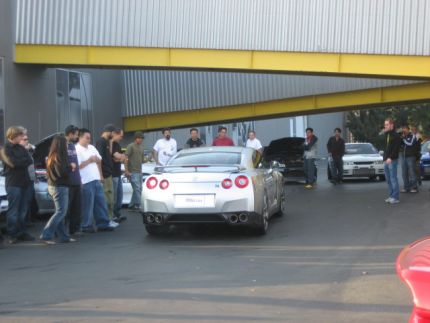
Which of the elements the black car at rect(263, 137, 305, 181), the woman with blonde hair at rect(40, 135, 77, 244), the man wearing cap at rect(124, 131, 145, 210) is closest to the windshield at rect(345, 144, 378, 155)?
the black car at rect(263, 137, 305, 181)

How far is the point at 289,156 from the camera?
2117 cm

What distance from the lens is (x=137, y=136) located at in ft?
45.1

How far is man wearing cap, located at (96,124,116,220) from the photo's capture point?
1122 cm

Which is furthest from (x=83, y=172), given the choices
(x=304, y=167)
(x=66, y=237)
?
(x=304, y=167)

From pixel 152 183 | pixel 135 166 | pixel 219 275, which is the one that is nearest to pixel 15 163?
pixel 152 183

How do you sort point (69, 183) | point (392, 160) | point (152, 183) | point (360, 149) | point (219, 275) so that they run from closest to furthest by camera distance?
point (219, 275) < point (152, 183) < point (69, 183) < point (392, 160) < point (360, 149)

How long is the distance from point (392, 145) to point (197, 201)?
645cm

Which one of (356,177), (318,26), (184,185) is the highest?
(318,26)

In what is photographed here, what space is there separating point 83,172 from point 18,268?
9.32 feet

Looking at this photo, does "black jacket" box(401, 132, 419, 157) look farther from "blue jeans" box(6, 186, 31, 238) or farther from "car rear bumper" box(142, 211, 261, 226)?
"blue jeans" box(6, 186, 31, 238)

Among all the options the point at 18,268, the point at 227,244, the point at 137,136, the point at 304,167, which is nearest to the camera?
the point at 18,268

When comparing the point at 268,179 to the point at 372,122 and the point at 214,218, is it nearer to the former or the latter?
the point at 214,218

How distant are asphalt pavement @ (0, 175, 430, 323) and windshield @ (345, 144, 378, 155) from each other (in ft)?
35.8

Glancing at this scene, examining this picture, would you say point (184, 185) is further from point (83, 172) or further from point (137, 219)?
point (137, 219)
